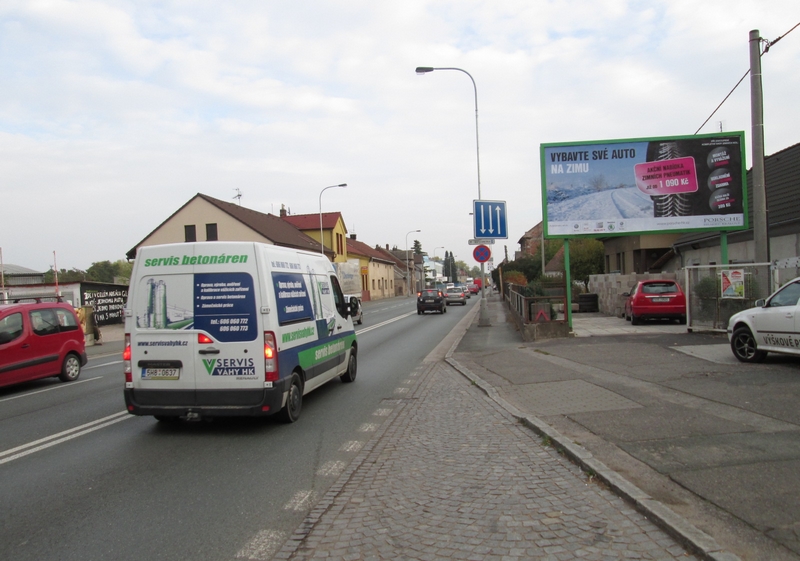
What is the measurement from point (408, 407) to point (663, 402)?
325 centimetres

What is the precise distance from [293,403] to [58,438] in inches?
107

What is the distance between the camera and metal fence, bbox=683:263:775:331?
13031mm

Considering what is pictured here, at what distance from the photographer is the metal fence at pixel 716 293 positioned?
13031 mm

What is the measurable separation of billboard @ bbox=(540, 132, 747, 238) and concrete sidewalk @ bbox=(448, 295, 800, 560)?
166 inches

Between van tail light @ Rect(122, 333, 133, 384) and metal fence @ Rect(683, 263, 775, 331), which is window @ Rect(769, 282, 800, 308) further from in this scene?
van tail light @ Rect(122, 333, 133, 384)

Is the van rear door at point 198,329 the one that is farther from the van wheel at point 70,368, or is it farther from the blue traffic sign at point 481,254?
the blue traffic sign at point 481,254

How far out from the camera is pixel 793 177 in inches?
719

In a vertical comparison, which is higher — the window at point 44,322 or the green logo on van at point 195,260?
the green logo on van at point 195,260

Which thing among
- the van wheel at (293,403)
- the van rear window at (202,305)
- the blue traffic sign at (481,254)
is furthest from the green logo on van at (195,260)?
the blue traffic sign at (481,254)

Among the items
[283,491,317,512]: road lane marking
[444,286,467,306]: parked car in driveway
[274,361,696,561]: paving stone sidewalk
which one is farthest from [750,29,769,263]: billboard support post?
[444,286,467,306]: parked car in driveway

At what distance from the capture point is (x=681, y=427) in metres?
6.04

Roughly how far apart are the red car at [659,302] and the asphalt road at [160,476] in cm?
1101

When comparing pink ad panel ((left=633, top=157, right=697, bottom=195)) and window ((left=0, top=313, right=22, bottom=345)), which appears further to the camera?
pink ad panel ((left=633, top=157, right=697, bottom=195))

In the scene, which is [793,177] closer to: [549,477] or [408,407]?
[408,407]
